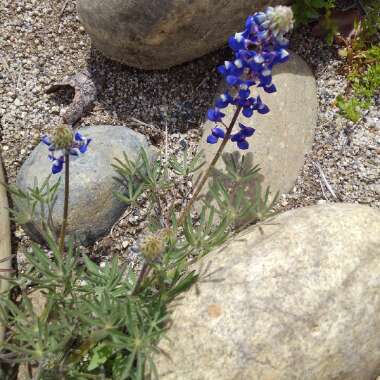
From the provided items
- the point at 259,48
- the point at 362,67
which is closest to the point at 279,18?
the point at 259,48

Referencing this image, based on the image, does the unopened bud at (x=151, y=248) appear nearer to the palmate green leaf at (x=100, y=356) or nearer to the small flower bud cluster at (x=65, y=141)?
the small flower bud cluster at (x=65, y=141)

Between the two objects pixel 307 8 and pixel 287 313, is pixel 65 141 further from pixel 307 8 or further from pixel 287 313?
pixel 307 8

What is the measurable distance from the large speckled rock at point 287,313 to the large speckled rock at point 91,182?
3.18ft

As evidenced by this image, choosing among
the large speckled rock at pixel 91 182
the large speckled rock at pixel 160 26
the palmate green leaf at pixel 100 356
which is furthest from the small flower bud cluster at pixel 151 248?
the large speckled rock at pixel 160 26

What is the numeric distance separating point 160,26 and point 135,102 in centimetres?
66

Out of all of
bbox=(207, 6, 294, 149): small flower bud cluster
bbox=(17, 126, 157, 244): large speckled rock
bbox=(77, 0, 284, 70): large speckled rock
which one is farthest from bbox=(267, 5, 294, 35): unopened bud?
bbox=(17, 126, 157, 244): large speckled rock

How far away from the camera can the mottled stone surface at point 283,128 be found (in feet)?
12.5

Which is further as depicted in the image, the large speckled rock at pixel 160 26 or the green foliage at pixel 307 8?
the green foliage at pixel 307 8

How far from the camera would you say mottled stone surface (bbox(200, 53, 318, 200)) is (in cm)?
379

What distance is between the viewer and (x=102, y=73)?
13.9ft

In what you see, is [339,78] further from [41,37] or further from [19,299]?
[19,299]

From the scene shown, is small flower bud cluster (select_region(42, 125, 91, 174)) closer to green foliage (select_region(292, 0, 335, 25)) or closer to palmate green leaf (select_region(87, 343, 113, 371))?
palmate green leaf (select_region(87, 343, 113, 371))

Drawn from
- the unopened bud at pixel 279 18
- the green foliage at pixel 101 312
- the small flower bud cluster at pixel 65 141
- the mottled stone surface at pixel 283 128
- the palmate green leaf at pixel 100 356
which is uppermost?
the unopened bud at pixel 279 18

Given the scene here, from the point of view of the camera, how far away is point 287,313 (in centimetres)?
279
